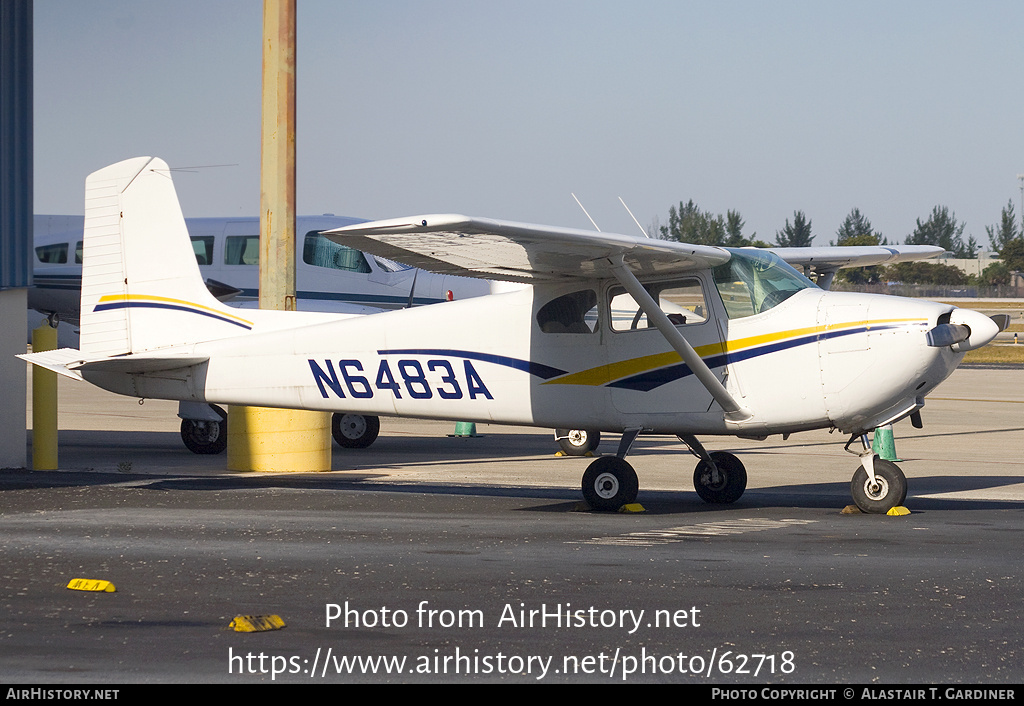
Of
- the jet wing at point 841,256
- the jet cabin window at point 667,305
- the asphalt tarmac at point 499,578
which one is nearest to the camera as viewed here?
the asphalt tarmac at point 499,578

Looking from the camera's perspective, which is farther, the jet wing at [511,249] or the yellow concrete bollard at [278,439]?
the yellow concrete bollard at [278,439]

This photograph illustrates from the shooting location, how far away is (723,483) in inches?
451

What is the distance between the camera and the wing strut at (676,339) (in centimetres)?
1027

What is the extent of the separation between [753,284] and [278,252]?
241 inches

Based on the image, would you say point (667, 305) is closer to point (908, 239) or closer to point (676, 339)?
point (676, 339)

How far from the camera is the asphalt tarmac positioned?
5.43m

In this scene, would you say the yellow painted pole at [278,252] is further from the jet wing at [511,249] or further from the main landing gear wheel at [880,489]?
the main landing gear wheel at [880,489]

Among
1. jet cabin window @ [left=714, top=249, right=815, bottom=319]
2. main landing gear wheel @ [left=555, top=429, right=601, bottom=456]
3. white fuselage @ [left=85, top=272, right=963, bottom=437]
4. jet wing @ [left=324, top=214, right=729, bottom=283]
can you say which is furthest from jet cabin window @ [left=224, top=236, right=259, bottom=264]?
jet cabin window @ [left=714, top=249, right=815, bottom=319]

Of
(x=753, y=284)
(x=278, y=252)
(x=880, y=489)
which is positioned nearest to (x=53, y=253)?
(x=278, y=252)

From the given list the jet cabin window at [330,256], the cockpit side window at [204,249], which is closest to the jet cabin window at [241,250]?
the cockpit side window at [204,249]

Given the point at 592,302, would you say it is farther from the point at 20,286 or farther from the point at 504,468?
the point at 20,286

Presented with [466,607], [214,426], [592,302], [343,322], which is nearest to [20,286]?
[214,426]

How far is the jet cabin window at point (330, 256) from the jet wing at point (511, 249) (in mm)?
7135

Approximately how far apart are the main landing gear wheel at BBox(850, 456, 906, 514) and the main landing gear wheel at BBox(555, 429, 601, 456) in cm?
597
